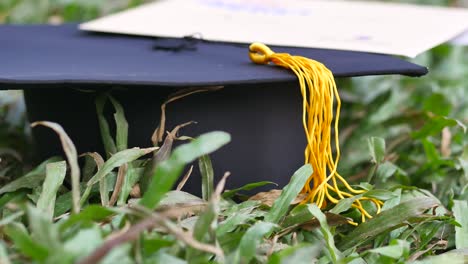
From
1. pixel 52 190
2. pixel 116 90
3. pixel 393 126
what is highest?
pixel 116 90

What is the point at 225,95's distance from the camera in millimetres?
1115

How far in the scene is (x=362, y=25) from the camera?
153 centimetres

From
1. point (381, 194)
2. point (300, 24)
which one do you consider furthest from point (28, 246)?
point (300, 24)

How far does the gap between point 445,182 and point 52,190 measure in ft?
2.53

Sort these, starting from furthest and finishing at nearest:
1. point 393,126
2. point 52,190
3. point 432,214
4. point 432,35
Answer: point 393,126 < point 432,35 < point 432,214 < point 52,190

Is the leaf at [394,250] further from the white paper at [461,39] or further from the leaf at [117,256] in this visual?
the white paper at [461,39]

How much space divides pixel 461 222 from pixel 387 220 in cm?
17

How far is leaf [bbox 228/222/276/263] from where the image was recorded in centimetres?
86

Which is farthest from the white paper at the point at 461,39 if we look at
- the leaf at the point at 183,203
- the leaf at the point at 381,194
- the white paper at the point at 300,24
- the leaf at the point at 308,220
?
the leaf at the point at 183,203

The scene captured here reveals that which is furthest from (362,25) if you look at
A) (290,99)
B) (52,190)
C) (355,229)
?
(52,190)

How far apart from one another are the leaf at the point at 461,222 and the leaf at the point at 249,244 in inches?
14.3

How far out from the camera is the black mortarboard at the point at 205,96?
41.9 inches

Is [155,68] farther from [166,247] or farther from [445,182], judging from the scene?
[445,182]

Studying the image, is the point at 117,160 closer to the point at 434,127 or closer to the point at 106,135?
the point at 106,135
